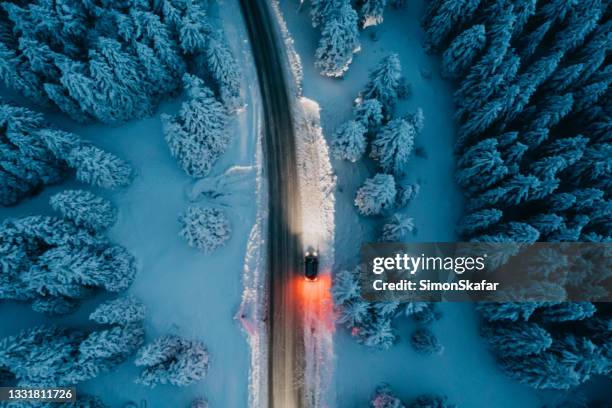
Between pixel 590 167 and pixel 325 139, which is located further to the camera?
pixel 325 139

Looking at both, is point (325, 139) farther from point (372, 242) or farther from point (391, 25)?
point (391, 25)

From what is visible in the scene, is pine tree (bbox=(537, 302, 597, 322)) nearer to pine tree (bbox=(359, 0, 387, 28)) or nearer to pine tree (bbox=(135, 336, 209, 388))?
pine tree (bbox=(135, 336, 209, 388))

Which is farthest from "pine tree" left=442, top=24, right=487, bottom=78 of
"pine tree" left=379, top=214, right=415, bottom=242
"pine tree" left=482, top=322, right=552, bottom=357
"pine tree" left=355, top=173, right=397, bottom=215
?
"pine tree" left=482, top=322, right=552, bottom=357

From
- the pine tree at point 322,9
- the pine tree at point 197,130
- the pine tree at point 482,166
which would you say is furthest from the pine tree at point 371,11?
the pine tree at point 197,130

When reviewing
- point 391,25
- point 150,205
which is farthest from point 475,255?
point 150,205

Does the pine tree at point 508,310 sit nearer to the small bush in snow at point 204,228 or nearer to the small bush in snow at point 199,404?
the small bush in snow at point 204,228
